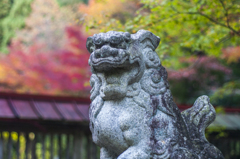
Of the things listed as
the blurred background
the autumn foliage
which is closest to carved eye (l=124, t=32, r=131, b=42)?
the blurred background

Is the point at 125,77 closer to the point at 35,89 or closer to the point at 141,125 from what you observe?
the point at 141,125

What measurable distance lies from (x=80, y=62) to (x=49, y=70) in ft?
3.23

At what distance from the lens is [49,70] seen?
9.34 metres

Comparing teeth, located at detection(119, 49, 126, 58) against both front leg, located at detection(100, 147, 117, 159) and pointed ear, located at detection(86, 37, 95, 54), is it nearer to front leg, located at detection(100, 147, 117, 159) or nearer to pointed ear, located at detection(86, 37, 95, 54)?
pointed ear, located at detection(86, 37, 95, 54)

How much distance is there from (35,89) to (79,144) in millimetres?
5002

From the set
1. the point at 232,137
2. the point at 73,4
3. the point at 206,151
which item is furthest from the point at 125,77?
the point at 73,4

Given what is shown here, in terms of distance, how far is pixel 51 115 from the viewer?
205 inches

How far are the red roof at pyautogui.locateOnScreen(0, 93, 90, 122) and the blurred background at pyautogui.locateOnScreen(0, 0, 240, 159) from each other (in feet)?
0.05

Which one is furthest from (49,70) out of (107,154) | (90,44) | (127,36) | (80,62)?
(127,36)

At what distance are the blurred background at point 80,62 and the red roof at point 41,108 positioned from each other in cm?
2

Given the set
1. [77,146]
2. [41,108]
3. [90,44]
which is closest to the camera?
[90,44]

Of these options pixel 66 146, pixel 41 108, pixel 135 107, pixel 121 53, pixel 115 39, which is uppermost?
pixel 115 39

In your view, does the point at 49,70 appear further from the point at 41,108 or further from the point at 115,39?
the point at 115,39

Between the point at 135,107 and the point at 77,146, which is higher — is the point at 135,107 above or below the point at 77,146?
above
